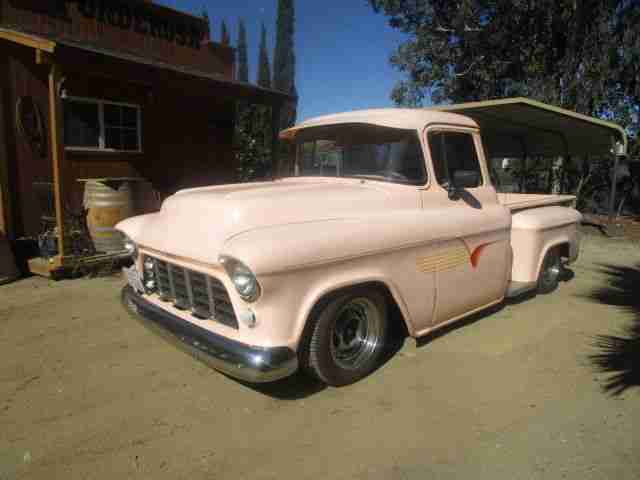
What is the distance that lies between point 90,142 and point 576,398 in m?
8.27

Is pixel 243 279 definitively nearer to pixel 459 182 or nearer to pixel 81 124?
A: pixel 459 182

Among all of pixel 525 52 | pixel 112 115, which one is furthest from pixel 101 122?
pixel 525 52

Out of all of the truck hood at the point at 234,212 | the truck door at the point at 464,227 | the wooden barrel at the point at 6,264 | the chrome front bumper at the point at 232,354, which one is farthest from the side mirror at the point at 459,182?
the wooden barrel at the point at 6,264

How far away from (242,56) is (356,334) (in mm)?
52483

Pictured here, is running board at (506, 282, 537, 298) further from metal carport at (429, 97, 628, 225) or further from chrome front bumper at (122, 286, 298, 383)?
chrome front bumper at (122, 286, 298, 383)

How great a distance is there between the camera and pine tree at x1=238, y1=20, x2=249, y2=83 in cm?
4991

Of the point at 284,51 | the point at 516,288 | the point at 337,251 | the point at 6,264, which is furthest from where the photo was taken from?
the point at 284,51

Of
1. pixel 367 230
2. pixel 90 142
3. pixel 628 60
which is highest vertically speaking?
pixel 628 60

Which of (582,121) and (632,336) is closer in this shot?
(632,336)

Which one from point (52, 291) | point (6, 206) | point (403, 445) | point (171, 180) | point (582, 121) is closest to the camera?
point (403, 445)

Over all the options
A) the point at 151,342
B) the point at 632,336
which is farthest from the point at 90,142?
the point at 632,336

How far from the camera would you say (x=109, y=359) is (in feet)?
11.7

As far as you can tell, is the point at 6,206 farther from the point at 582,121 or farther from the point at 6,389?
the point at 582,121

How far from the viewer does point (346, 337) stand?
3195mm
